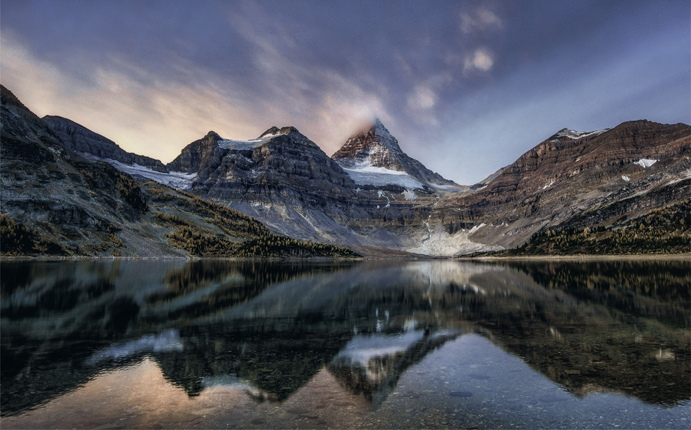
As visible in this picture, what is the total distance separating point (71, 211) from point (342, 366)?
15888 cm

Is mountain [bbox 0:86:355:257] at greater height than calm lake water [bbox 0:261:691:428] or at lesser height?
greater

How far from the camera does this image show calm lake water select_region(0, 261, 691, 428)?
12.0m

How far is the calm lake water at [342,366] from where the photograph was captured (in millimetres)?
Answer: 11969

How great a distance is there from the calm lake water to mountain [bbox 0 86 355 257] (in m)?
113

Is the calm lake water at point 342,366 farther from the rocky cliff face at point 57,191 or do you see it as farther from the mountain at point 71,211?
the rocky cliff face at point 57,191

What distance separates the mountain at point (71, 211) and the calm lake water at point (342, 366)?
113 metres

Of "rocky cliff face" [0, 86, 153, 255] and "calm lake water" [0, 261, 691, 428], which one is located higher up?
"rocky cliff face" [0, 86, 153, 255]

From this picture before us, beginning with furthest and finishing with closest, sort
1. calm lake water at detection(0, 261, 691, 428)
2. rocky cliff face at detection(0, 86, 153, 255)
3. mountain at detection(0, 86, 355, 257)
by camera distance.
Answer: rocky cliff face at detection(0, 86, 153, 255) < mountain at detection(0, 86, 355, 257) < calm lake water at detection(0, 261, 691, 428)

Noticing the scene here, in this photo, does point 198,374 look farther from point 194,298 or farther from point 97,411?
point 194,298

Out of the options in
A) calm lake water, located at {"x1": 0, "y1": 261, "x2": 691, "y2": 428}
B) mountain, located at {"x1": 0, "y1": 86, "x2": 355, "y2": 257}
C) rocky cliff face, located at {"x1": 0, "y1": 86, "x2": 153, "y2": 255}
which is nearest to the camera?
calm lake water, located at {"x1": 0, "y1": 261, "x2": 691, "y2": 428}

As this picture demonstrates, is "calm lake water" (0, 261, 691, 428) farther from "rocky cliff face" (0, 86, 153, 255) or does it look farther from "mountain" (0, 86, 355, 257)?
"rocky cliff face" (0, 86, 153, 255)

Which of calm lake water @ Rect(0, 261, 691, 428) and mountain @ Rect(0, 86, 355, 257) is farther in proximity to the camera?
mountain @ Rect(0, 86, 355, 257)

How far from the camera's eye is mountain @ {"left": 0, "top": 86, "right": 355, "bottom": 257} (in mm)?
121688

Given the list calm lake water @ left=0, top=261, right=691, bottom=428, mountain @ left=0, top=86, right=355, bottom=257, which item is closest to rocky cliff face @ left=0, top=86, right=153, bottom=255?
mountain @ left=0, top=86, right=355, bottom=257
